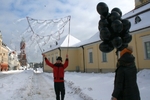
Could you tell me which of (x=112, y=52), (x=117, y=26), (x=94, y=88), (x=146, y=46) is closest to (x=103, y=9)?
(x=117, y=26)

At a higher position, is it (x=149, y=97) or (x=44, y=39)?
→ (x=44, y=39)

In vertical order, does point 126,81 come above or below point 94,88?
above

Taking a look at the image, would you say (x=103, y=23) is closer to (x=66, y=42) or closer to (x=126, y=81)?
(x=126, y=81)

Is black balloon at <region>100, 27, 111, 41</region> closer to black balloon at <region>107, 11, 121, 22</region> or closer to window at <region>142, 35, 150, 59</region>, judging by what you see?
black balloon at <region>107, 11, 121, 22</region>

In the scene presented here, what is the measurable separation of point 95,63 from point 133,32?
8810mm

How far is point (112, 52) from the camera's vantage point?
65.2ft

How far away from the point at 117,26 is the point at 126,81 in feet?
11.3

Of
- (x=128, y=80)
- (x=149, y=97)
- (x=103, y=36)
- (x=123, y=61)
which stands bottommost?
(x=149, y=97)

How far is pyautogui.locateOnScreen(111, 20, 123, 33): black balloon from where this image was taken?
648 cm

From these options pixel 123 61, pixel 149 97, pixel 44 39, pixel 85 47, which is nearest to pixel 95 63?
pixel 85 47

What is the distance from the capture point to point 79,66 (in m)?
29.1

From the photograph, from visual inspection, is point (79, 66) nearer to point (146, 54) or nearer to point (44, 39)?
point (146, 54)

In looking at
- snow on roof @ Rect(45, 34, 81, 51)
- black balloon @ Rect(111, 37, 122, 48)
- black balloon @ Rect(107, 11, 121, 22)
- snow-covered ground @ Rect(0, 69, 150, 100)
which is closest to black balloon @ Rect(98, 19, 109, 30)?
black balloon @ Rect(107, 11, 121, 22)

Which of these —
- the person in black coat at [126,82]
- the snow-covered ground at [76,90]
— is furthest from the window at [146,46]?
the person in black coat at [126,82]
